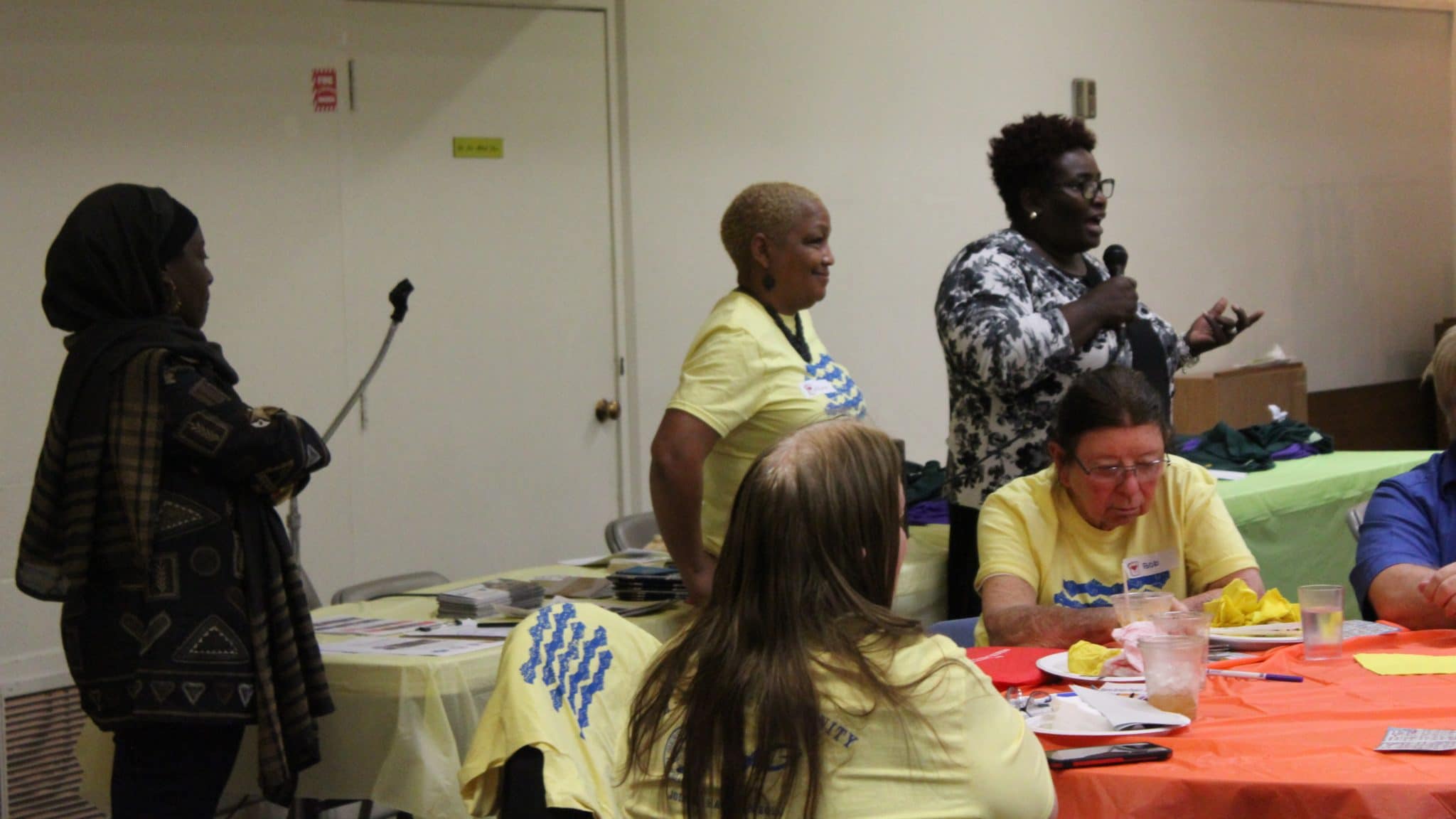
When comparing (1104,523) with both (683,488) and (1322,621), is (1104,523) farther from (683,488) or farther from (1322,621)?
(683,488)

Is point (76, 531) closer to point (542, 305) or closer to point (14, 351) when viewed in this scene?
point (14, 351)

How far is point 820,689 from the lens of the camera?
4.95 ft

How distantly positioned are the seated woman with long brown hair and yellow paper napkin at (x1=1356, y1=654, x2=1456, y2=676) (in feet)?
2.79

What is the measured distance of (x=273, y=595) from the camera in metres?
2.70

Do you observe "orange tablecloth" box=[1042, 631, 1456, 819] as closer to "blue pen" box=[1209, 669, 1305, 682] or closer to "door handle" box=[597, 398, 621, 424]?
"blue pen" box=[1209, 669, 1305, 682]

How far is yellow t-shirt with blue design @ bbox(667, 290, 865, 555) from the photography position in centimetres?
314

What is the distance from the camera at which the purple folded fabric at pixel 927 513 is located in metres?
4.42

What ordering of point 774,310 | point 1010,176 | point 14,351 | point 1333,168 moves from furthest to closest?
point 1333,168 → point 14,351 → point 1010,176 → point 774,310

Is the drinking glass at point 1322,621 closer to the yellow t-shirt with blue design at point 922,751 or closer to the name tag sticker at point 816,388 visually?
the yellow t-shirt with blue design at point 922,751

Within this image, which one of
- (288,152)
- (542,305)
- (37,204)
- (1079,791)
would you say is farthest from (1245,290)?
(1079,791)

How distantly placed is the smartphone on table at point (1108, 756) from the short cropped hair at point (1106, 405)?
3.14 ft

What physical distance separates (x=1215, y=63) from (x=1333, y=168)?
3.95ft

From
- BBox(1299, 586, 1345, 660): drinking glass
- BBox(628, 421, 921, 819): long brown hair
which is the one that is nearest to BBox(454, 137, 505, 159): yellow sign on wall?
BBox(1299, 586, 1345, 660): drinking glass

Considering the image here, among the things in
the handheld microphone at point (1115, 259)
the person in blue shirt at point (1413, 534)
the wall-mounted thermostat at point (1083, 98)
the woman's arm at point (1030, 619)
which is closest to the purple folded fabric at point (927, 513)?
the handheld microphone at point (1115, 259)
